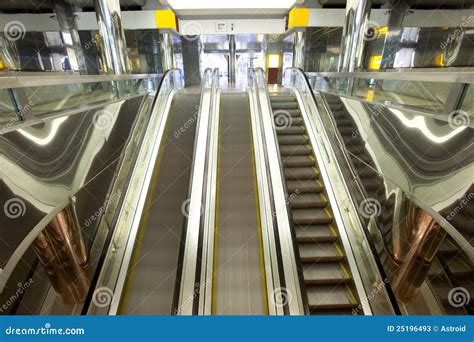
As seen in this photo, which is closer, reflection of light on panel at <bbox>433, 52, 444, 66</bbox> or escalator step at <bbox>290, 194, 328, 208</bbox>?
escalator step at <bbox>290, 194, 328, 208</bbox>

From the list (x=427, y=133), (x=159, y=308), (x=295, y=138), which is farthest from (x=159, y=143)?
(x=427, y=133)

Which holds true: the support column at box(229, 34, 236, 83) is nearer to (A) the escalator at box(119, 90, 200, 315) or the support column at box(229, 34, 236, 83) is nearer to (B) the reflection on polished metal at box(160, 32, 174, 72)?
(B) the reflection on polished metal at box(160, 32, 174, 72)

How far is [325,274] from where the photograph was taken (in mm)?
3414

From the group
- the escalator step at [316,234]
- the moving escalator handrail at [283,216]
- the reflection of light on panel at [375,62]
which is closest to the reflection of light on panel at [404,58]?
the reflection of light on panel at [375,62]

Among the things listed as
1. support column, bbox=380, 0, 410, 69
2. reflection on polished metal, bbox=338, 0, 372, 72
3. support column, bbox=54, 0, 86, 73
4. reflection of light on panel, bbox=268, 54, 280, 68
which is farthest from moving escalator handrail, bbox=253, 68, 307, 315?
reflection of light on panel, bbox=268, 54, 280, 68

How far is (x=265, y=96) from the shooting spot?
21.0 ft

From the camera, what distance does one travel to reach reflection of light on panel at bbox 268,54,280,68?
16.8 m

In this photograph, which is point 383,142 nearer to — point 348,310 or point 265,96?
point 348,310

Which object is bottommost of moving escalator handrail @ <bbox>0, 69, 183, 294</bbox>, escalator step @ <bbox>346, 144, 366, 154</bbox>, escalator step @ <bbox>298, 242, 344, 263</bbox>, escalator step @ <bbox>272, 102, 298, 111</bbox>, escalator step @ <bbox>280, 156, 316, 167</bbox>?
moving escalator handrail @ <bbox>0, 69, 183, 294</bbox>

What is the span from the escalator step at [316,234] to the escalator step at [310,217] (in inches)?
2.9

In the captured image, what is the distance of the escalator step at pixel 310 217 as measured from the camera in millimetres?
3971

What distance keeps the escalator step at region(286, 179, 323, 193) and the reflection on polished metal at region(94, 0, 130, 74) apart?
4591 mm

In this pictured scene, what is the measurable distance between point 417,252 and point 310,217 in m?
1.46

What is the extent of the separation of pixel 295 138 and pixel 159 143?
2.69m
